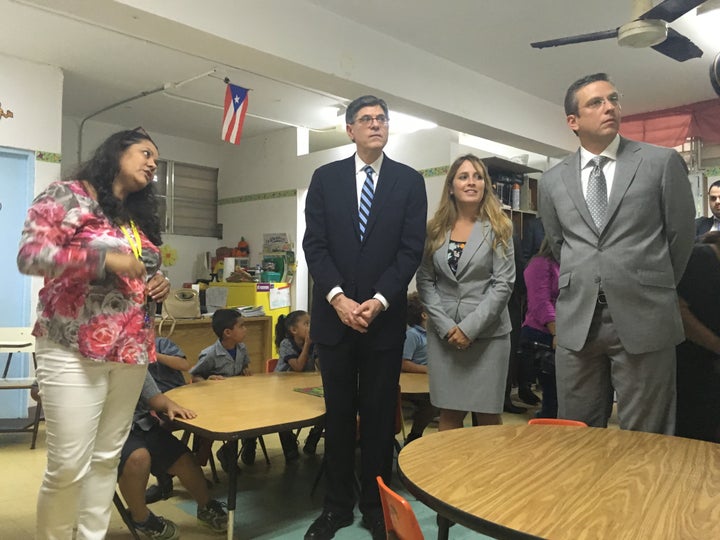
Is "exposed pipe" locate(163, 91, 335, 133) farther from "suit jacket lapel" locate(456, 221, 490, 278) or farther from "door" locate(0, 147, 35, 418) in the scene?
"suit jacket lapel" locate(456, 221, 490, 278)

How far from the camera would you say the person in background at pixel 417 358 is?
11.4 feet

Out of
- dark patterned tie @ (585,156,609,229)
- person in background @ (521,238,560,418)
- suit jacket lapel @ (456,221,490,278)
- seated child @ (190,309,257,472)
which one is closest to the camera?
dark patterned tie @ (585,156,609,229)

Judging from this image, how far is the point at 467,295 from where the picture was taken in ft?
7.62

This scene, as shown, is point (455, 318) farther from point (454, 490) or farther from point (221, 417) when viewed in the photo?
point (454, 490)

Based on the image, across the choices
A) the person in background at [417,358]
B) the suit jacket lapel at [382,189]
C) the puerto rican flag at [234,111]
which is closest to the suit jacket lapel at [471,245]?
the suit jacket lapel at [382,189]

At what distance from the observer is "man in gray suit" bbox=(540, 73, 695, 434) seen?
1.75 m

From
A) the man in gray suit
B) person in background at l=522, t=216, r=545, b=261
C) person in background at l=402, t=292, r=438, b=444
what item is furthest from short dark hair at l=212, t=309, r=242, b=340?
person in background at l=522, t=216, r=545, b=261

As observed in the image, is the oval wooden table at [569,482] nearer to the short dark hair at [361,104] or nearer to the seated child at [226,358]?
the short dark hair at [361,104]

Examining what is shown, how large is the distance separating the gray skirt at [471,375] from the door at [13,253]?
13.1 ft

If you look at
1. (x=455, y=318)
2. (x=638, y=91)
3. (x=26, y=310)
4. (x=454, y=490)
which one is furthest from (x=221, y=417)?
(x=638, y=91)

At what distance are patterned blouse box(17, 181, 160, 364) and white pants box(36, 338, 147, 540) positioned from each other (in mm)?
53

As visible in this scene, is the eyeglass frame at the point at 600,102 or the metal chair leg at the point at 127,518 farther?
the metal chair leg at the point at 127,518

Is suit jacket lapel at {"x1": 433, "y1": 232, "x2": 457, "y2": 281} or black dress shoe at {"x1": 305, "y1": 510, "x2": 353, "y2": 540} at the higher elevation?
suit jacket lapel at {"x1": 433, "y1": 232, "x2": 457, "y2": 281}

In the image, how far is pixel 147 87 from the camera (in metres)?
5.50
